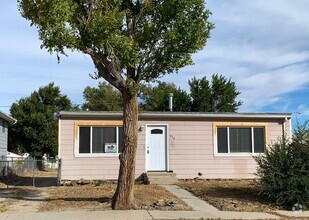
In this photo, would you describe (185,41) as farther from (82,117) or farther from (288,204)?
(82,117)

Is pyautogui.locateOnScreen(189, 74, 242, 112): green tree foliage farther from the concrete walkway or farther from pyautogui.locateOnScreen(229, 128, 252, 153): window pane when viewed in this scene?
the concrete walkway

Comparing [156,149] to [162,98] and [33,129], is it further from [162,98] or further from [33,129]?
[162,98]

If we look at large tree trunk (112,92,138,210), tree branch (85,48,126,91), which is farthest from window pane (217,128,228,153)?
A: tree branch (85,48,126,91)

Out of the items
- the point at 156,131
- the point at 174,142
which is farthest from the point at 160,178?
the point at 156,131

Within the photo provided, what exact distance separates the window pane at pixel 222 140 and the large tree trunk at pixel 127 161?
834cm

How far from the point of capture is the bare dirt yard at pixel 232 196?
40.1 feet

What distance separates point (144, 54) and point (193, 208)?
179 inches

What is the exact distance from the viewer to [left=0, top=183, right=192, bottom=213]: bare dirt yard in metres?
11.7

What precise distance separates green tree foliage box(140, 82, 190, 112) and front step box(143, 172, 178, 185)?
15693mm

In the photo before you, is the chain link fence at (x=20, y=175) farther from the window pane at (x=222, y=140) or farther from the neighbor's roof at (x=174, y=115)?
the window pane at (x=222, y=140)

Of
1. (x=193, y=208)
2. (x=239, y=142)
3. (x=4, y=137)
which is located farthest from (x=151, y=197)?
(x=4, y=137)

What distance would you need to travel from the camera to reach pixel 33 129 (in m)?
34.6

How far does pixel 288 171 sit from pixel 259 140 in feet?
21.8

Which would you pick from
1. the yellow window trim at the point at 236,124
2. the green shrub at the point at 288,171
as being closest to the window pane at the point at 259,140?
the yellow window trim at the point at 236,124
